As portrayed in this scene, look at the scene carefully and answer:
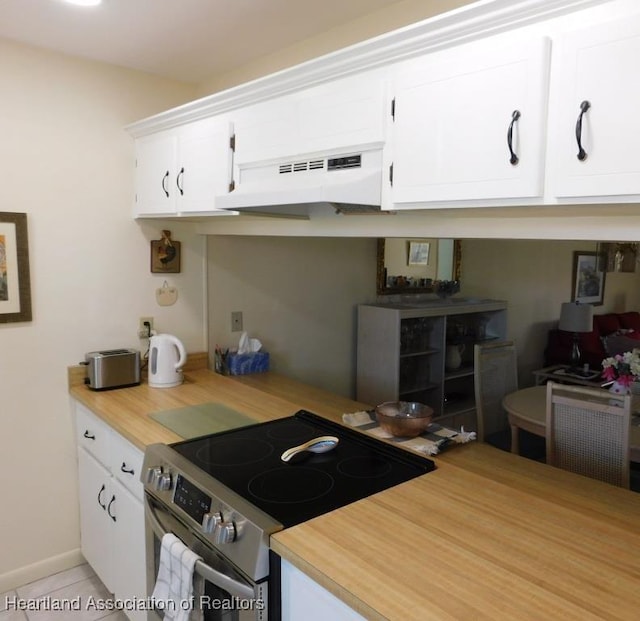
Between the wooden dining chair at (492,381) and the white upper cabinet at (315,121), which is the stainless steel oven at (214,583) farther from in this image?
the wooden dining chair at (492,381)

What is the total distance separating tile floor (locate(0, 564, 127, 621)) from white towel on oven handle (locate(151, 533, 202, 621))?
0.96 metres

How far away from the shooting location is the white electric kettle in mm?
2518

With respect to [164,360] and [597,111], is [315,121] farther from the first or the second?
[164,360]

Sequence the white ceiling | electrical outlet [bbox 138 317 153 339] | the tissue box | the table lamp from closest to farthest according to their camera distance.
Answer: the white ceiling, electrical outlet [bbox 138 317 153 339], the tissue box, the table lamp

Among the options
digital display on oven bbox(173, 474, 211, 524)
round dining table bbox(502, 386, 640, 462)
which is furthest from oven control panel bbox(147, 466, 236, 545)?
round dining table bbox(502, 386, 640, 462)

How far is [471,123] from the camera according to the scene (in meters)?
1.28

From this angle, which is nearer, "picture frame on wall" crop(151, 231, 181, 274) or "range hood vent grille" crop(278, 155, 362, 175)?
"range hood vent grille" crop(278, 155, 362, 175)

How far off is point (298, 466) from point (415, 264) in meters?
2.68

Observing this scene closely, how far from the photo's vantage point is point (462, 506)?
1.37 meters

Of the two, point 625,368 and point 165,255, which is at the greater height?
point 165,255

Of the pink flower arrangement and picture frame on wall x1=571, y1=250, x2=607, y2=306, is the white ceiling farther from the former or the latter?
picture frame on wall x1=571, y1=250, x2=607, y2=306

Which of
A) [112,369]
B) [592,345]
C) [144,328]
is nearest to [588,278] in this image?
[592,345]

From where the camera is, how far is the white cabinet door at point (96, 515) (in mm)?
2240

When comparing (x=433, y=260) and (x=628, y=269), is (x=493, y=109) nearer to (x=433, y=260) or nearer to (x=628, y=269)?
(x=433, y=260)
